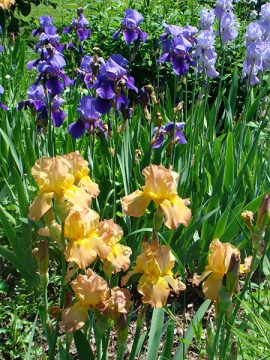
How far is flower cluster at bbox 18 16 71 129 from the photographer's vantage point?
2.44 m

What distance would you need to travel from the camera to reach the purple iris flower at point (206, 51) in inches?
109

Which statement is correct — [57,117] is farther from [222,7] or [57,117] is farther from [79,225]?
[79,225]

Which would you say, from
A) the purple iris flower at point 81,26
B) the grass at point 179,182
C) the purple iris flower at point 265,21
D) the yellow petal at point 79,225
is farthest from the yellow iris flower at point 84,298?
the purple iris flower at point 81,26

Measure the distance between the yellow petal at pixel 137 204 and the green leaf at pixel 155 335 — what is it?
1.33 feet

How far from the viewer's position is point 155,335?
5.42ft

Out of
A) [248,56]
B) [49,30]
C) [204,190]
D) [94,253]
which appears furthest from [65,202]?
[49,30]

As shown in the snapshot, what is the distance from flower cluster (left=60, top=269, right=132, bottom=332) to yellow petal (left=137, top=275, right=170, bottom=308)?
0.16 feet

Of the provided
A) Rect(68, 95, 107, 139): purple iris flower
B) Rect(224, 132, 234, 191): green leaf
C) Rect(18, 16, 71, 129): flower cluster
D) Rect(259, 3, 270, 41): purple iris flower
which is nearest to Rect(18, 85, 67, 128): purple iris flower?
Rect(18, 16, 71, 129): flower cluster

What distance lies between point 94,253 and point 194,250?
125cm

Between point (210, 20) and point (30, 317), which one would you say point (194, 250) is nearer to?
point (30, 317)

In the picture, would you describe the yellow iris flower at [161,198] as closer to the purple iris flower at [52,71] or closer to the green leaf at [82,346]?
the green leaf at [82,346]

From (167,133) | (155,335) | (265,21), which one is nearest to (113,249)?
(155,335)

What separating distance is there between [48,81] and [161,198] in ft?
4.05

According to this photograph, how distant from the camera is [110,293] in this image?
141cm
